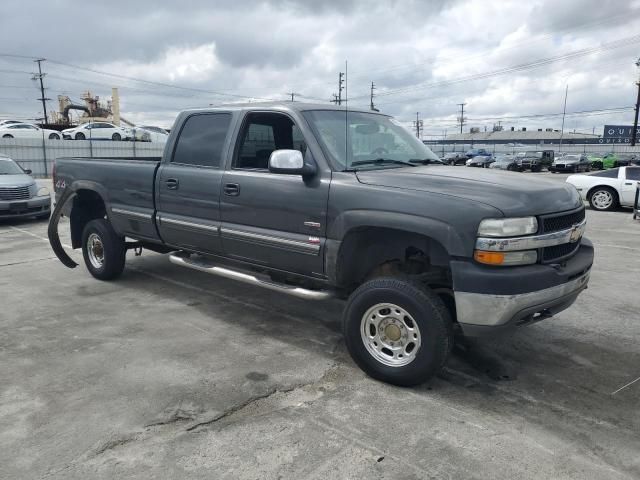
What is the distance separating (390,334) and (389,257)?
64 cm

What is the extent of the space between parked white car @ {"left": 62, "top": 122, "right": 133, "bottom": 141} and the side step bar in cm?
3211

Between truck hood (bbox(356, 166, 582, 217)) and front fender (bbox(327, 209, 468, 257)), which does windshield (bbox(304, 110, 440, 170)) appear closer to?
truck hood (bbox(356, 166, 582, 217))

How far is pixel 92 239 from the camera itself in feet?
20.8

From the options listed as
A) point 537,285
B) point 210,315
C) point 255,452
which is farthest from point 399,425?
point 210,315

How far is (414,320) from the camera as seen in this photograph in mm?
3398

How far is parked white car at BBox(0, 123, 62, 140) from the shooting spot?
98.1 ft

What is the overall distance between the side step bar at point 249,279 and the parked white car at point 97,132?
32.1m

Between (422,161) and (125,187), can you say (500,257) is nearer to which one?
(422,161)

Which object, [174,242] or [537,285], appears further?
[174,242]

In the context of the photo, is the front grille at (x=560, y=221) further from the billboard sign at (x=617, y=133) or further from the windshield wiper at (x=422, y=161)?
the billboard sign at (x=617, y=133)

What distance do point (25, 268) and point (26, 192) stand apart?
496 cm

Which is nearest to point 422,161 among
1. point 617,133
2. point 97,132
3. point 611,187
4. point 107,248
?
point 107,248

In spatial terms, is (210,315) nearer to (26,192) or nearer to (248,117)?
(248,117)

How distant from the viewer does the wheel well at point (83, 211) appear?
649 centimetres
